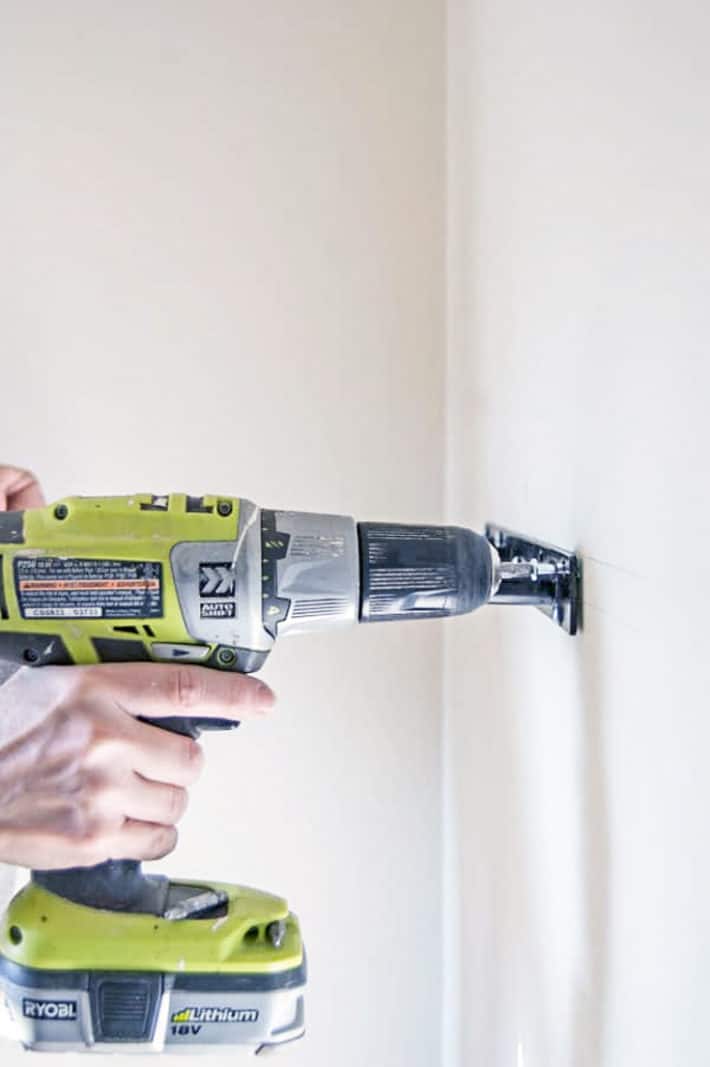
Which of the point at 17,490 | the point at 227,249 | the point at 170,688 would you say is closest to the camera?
the point at 170,688

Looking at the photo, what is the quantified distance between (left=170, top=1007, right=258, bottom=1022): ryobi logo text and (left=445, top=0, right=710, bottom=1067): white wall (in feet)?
0.80

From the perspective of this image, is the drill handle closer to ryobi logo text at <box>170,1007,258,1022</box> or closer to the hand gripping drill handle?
the hand gripping drill handle

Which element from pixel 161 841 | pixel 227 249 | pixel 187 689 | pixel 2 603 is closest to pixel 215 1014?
pixel 161 841

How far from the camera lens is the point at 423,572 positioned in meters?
0.71

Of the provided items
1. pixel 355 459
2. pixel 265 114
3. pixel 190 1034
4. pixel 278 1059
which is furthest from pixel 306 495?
pixel 278 1059

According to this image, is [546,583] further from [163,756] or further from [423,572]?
[163,756]

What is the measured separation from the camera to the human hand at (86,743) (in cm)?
74

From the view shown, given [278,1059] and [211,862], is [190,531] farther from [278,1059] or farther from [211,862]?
[278,1059]

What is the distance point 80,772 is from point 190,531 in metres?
0.21

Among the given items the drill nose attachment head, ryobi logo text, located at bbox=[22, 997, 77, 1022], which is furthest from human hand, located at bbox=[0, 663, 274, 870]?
the drill nose attachment head

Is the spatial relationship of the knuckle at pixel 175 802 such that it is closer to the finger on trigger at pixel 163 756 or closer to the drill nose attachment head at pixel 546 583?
the finger on trigger at pixel 163 756

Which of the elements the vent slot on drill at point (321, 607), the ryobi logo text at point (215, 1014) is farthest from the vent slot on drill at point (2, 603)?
the ryobi logo text at point (215, 1014)

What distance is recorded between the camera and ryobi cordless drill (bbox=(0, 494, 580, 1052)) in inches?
28.2

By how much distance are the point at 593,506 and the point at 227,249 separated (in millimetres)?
747
